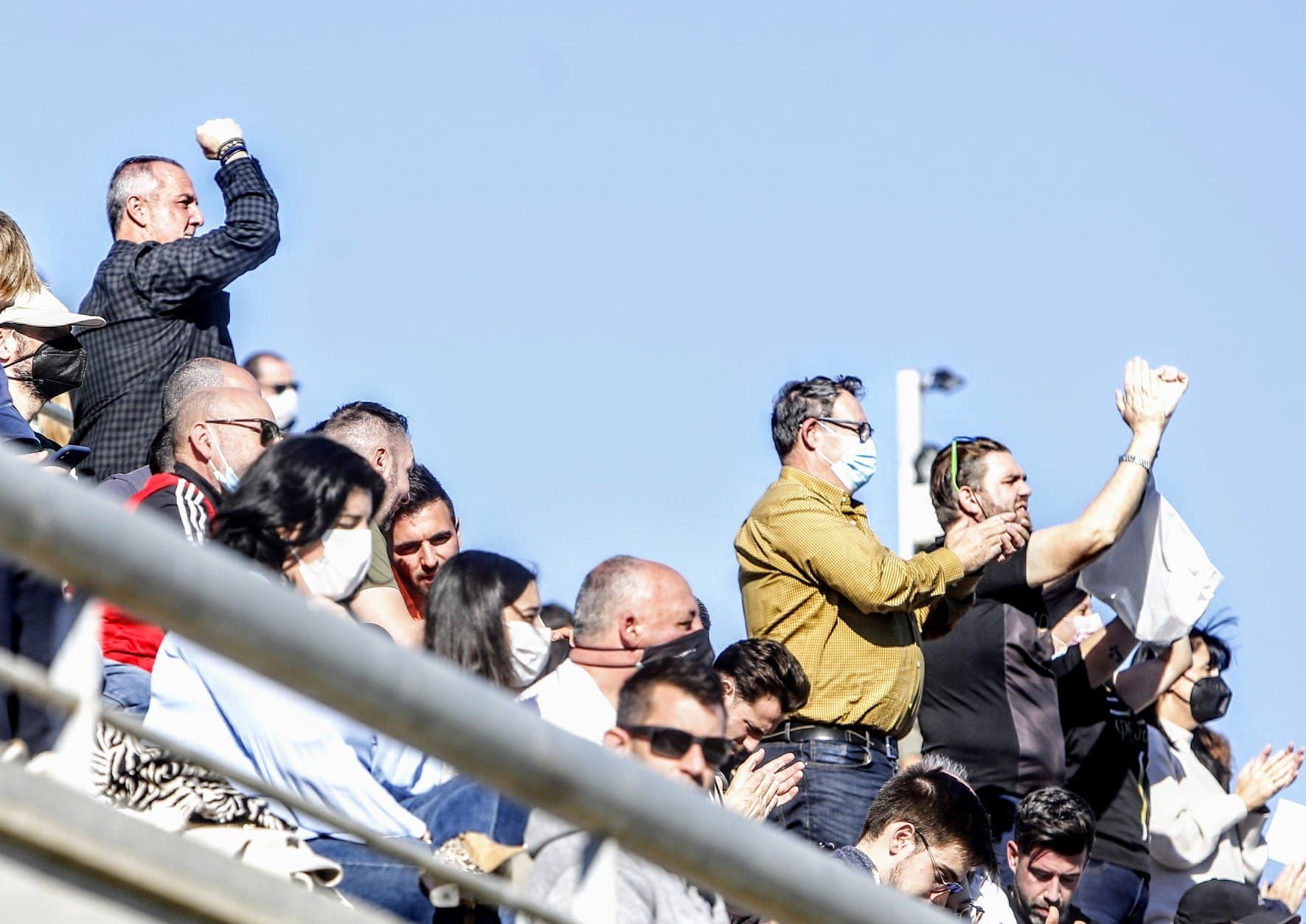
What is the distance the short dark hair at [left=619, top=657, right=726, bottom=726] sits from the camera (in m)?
4.38

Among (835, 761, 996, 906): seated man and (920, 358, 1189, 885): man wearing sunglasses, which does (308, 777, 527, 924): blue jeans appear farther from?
(920, 358, 1189, 885): man wearing sunglasses

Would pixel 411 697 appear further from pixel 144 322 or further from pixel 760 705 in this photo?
pixel 144 322

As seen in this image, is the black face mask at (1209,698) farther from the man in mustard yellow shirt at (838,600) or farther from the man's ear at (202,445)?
the man's ear at (202,445)

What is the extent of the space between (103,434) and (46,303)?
0.65 m

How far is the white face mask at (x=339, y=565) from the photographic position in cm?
461

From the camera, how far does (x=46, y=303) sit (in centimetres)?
679

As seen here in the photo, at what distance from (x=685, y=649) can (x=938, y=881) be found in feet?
3.75

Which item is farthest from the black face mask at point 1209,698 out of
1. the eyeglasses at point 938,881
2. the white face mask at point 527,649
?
the white face mask at point 527,649

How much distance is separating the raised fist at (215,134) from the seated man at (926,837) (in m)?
3.38

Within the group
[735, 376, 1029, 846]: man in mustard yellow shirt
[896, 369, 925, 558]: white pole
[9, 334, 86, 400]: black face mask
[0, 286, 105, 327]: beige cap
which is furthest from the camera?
[896, 369, 925, 558]: white pole

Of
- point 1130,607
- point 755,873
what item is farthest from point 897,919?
point 1130,607

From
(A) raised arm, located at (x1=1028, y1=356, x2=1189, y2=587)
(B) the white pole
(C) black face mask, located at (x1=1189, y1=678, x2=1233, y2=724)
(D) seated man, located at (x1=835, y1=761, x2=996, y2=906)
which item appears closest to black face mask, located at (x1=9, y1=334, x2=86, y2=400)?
(D) seated man, located at (x1=835, y1=761, x2=996, y2=906)

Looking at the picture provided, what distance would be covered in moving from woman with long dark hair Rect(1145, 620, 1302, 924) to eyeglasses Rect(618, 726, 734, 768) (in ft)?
14.8

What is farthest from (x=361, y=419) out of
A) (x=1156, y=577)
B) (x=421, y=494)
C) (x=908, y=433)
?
(x=908, y=433)
